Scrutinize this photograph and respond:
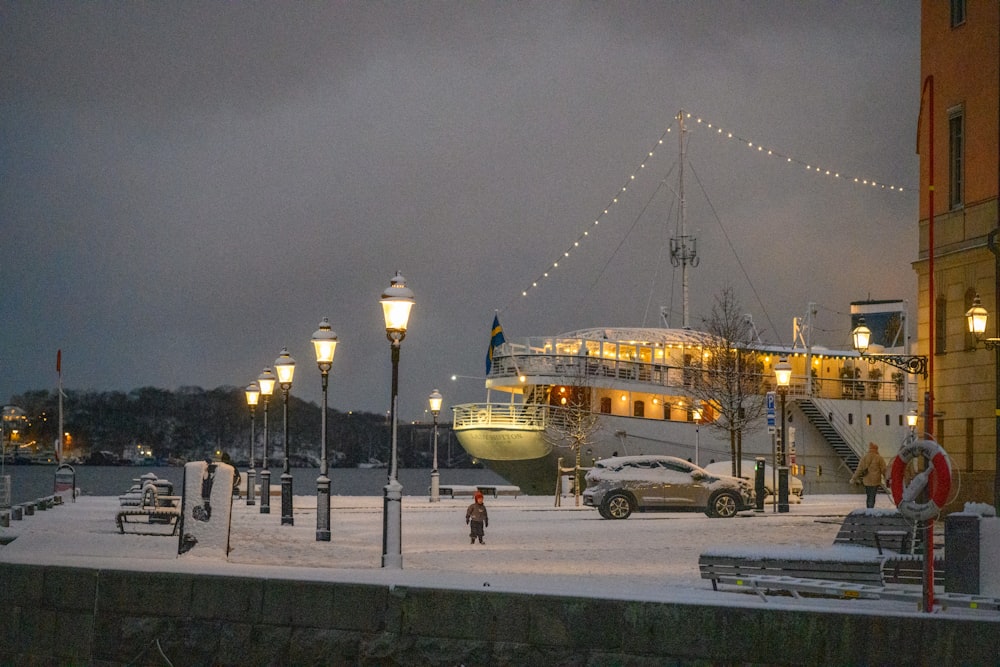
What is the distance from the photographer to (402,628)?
1039 cm

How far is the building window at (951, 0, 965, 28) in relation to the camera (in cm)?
2495

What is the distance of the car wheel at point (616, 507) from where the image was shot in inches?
1135

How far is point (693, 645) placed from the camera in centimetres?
947

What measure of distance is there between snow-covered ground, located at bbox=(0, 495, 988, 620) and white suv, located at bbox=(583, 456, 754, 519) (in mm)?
435

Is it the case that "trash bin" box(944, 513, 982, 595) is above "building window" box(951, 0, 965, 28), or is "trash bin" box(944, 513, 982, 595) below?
below

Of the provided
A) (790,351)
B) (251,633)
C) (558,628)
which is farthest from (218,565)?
(790,351)

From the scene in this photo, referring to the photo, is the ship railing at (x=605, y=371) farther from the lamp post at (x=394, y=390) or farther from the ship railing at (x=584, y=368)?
the lamp post at (x=394, y=390)

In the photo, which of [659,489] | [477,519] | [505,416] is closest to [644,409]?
[505,416]

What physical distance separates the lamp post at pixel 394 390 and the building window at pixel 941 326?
1346cm

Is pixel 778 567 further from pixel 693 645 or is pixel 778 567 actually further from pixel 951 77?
pixel 951 77

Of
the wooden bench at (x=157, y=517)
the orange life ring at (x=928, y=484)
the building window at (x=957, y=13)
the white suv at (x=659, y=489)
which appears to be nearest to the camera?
the orange life ring at (x=928, y=484)

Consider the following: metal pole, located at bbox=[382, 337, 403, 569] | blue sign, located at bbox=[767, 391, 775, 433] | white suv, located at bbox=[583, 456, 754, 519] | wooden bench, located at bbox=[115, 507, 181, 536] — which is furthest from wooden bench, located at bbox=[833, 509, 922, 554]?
blue sign, located at bbox=[767, 391, 775, 433]

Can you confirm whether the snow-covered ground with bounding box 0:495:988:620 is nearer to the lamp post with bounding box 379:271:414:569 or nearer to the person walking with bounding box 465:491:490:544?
the person walking with bounding box 465:491:490:544

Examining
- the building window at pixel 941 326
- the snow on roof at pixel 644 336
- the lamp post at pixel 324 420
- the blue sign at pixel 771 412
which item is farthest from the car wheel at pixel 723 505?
the snow on roof at pixel 644 336
